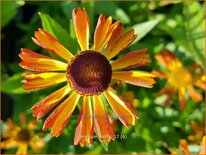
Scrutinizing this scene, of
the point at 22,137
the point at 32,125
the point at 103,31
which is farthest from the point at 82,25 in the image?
the point at 22,137

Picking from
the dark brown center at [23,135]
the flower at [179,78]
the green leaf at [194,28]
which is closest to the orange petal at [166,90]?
the flower at [179,78]

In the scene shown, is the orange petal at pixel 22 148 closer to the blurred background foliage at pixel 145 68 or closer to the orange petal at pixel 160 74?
the blurred background foliage at pixel 145 68

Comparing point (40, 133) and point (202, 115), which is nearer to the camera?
point (40, 133)

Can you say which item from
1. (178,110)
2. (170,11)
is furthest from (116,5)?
(178,110)

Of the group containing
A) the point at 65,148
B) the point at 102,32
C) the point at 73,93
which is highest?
the point at 102,32

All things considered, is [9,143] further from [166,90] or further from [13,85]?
[166,90]

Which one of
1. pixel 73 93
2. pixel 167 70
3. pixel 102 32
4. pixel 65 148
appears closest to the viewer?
pixel 102 32

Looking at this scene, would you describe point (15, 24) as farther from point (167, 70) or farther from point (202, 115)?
point (202, 115)

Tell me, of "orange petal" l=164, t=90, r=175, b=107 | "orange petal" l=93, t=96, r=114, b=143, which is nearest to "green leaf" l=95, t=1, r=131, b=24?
"orange petal" l=164, t=90, r=175, b=107

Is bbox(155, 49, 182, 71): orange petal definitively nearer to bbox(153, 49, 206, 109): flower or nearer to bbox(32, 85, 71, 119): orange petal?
bbox(153, 49, 206, 109): flower
